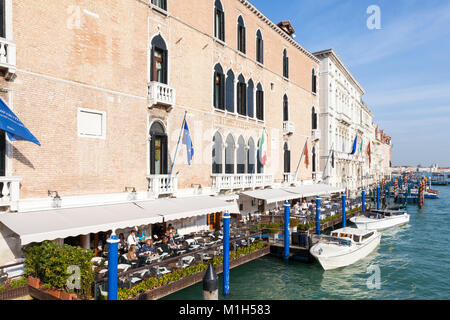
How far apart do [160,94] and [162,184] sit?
401 cm

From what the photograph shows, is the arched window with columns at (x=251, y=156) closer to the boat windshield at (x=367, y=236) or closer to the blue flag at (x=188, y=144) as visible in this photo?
the blue flag at (x=188, y=144)

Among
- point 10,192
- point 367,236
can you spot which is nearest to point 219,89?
point 367,236

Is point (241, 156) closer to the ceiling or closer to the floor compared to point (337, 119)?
closer to the floor

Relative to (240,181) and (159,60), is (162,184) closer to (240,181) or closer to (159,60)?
(159,60)

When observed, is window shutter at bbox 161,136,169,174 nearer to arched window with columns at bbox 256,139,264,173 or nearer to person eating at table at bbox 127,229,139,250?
person eating at table at bbox 127,229,139,250

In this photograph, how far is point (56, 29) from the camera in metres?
11.3

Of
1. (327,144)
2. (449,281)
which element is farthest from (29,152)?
(327,144)

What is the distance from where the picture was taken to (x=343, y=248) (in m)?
15.6

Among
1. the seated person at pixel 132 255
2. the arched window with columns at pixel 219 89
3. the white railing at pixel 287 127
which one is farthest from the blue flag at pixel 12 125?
the white railing at pixel 287 127

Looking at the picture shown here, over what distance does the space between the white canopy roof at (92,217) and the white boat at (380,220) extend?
1518 centimetres

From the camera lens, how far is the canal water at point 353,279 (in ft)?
41.0

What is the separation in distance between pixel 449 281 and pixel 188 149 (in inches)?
508

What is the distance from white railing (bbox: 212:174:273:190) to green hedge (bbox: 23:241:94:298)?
9.82 meters

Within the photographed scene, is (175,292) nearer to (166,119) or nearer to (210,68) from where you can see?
(166,119)
